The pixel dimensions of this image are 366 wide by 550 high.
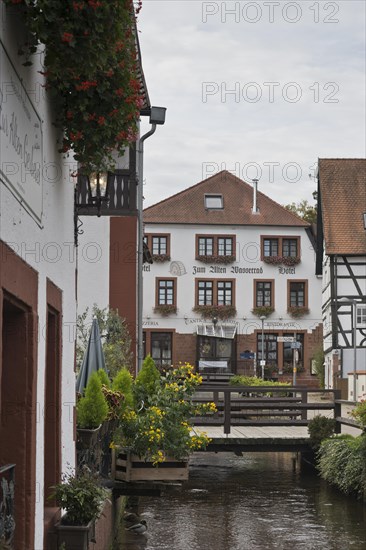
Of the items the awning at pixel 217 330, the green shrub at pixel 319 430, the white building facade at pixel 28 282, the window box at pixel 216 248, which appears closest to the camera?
the white building facade at pixel 28 282

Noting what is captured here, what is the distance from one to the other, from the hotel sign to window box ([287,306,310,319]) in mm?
50575

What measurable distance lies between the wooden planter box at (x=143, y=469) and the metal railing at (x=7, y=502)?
20.2 feet

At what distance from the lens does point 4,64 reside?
544 cm

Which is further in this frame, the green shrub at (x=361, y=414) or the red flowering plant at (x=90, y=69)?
the green shrub at (x=361, y=414)

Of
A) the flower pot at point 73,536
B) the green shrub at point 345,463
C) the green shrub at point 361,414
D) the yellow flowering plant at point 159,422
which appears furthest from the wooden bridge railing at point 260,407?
the flower pot at point 73,536

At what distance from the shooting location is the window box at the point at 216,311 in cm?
5731

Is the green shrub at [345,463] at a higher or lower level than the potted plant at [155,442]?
lower

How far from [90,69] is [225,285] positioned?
52191 mm

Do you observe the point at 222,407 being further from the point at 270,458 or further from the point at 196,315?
the point at 196,315

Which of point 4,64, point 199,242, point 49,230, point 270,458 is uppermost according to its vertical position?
point 199,242

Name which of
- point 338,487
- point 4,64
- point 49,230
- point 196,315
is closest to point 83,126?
point 49,230

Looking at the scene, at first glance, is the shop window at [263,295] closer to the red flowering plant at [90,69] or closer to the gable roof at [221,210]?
the gable roof at [221,210]

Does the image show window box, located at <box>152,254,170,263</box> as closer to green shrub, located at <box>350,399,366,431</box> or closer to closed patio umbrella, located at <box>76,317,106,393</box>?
green shrub, located at <box>350,399,366,431</box>

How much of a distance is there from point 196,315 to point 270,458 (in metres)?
31.6
